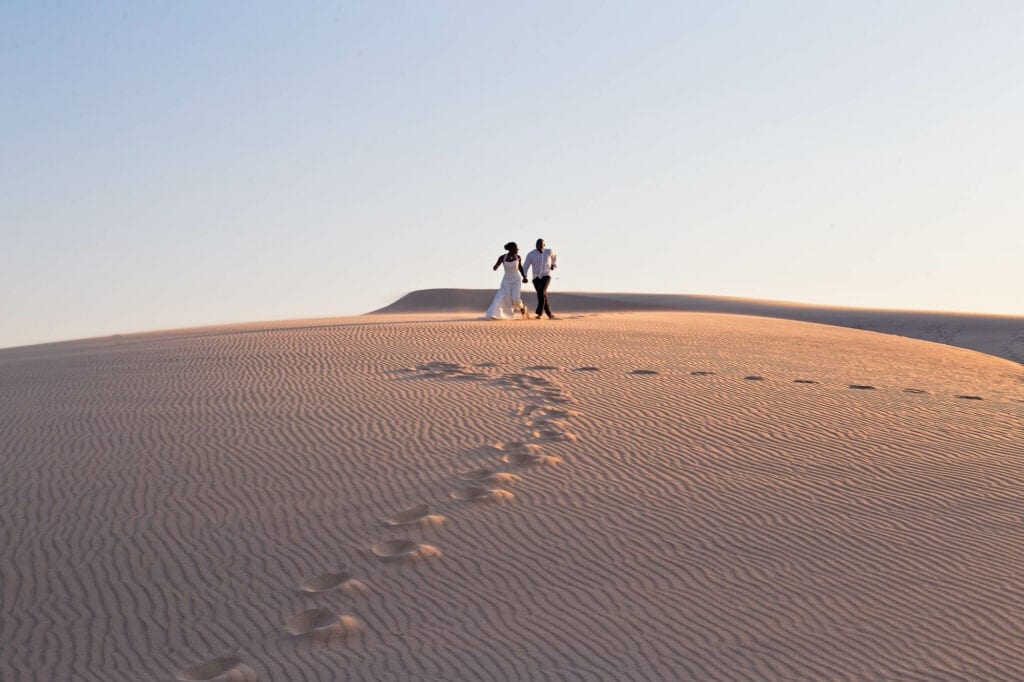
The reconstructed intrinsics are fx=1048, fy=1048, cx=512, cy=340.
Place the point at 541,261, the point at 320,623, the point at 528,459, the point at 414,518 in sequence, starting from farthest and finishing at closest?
the point at 541,261, the point at 528,459, the point at 414,518, the point at 320,623

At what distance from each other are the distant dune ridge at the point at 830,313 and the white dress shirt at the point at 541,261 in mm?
16658

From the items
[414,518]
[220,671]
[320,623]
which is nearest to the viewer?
[220,671]

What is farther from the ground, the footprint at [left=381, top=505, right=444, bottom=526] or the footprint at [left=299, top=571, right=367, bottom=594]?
the footprint at [left=381, top=505, right=444, bottom=526]

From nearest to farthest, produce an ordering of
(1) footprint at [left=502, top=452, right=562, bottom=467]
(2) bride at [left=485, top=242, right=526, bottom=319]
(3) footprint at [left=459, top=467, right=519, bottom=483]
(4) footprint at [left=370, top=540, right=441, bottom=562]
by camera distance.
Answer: (4) footprint at [left=370, top=540, right=441, bottom=562] → (3) footprint at [left=459, top=467, right=519, bottom=483] → (1) footprint at [left=502, top=452, right=562, bottom=467] → (2) bride at [left=485, top=242, right=526, bottom=319]

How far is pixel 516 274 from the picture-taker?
A: 20797mm

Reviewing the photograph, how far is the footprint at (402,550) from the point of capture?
7410 mm

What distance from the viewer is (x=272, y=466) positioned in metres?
9.58

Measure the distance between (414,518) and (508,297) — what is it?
13.5 meters

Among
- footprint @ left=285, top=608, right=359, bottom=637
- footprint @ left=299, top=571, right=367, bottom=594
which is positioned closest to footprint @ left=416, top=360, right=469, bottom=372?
footprint @ left=299, top=571, right=367, bottom=594

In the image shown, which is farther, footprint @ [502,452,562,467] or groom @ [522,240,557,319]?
groom @ [522,240,557,319]

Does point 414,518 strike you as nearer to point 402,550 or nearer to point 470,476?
point 402,550

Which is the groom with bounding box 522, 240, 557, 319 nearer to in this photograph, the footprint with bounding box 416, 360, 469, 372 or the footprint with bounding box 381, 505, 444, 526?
the footprint with bounding box 416, 360, 469, 372

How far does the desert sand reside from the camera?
245 inches

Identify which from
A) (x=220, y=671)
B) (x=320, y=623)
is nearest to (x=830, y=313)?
(x=320, y=623)
